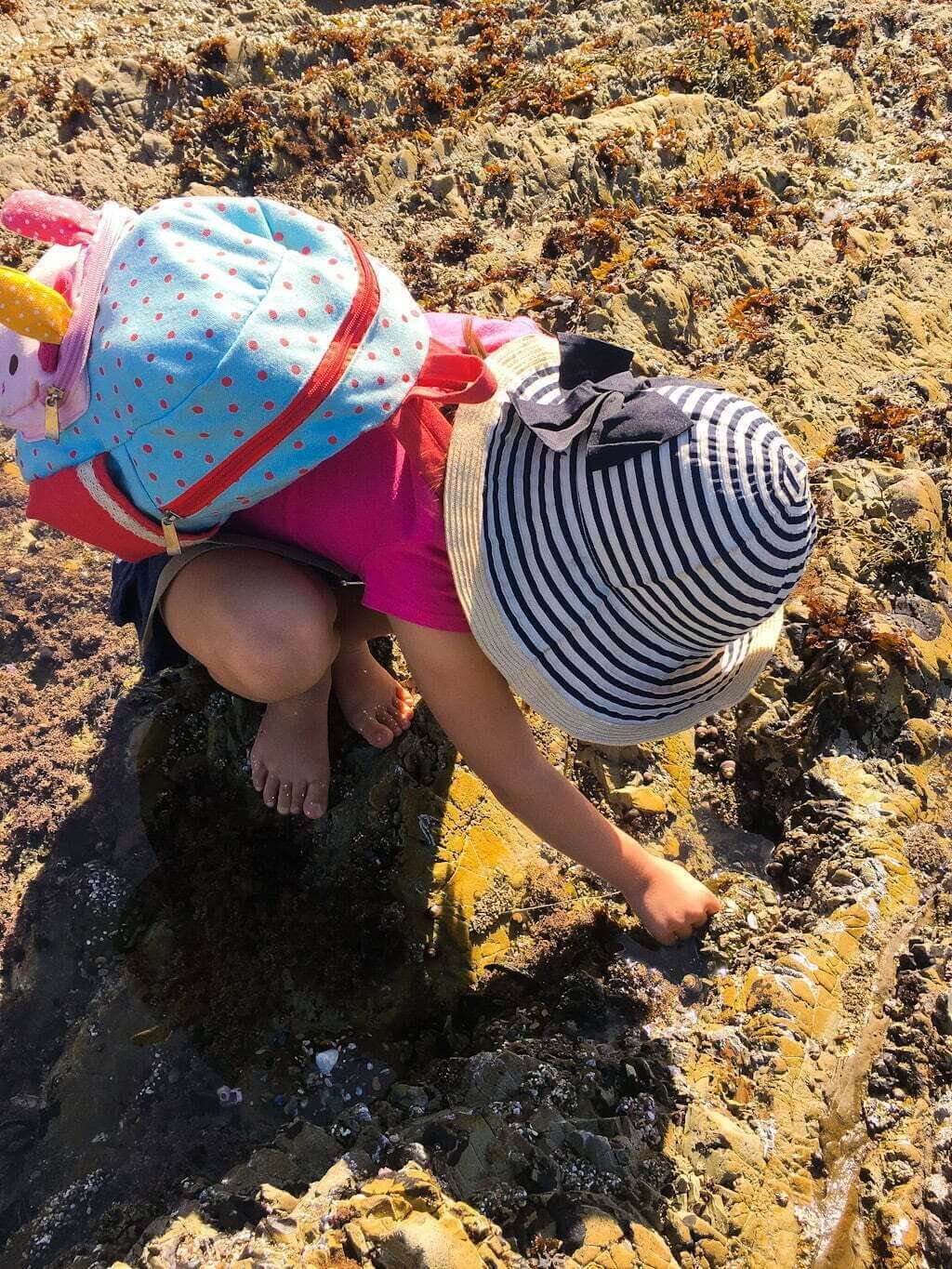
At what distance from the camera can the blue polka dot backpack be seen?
2129 mm

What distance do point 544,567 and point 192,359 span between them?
0.96m

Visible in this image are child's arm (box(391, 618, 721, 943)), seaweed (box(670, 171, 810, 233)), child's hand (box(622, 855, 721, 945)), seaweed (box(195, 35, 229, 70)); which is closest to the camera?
child's arm (box(391, 618, 721, 943))

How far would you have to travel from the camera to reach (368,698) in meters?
3.26

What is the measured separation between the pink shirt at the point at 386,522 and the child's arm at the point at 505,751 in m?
0.07

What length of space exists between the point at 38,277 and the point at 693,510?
1696 millimetres

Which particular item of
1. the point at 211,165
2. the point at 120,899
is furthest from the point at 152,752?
the point at 211,165

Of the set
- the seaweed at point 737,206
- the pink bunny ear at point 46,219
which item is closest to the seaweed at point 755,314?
the seaweed at point 737,206

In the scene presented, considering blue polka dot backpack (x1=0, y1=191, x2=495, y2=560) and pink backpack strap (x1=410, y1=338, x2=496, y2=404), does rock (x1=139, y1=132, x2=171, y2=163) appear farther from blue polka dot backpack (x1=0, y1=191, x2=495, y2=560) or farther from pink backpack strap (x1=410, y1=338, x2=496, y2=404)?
pink backpack strap (x1=410, y1=338, x2=496, y2=404)

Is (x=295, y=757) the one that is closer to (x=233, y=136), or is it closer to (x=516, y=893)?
(x=516, y=893)

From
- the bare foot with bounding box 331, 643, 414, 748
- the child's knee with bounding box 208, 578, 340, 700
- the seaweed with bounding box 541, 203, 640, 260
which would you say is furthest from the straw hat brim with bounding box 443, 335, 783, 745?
the seaweed with bounding box 541, 203, 640, 260

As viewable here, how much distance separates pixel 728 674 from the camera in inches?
101

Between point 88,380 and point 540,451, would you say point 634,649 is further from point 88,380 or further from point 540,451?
point 88,380

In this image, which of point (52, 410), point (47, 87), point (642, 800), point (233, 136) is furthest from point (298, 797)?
point (47, 87)

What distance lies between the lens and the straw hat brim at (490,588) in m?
2.32
